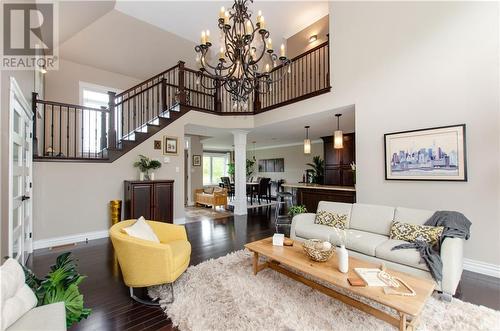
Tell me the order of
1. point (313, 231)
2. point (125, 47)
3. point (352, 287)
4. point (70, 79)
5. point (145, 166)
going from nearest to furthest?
point (352, 287), point (313, 231), point (145, 166), point (70, 79), point (125, 47)

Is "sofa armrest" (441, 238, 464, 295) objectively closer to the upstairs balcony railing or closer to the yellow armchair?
the yellow armchair

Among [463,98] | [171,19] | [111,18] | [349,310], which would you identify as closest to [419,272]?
[349,310]

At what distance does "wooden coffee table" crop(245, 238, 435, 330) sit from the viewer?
153 cm

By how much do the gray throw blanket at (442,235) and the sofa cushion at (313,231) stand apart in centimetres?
87

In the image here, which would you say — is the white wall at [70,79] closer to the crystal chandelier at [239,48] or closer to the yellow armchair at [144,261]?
the crystal chandelier at [239,48]

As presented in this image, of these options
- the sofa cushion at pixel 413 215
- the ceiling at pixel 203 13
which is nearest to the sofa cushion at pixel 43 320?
the sofa cushion at pixel 413 215

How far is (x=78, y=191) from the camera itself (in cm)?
413

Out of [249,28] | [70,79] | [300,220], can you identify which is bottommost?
[300,220]

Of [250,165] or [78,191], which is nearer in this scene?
[78,191]

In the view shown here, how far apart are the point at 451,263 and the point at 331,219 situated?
4.93 ft

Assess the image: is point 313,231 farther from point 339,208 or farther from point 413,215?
point 413,215

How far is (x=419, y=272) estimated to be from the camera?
2312 millimetres

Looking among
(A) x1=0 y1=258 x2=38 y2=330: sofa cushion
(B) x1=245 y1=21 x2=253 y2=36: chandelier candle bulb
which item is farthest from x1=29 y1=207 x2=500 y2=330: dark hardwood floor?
(B) x1=245 y1=21 x2=253 y2=36: chandelier candle bulb

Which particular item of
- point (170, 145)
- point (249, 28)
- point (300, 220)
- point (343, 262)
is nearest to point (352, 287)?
point (343, 262)
